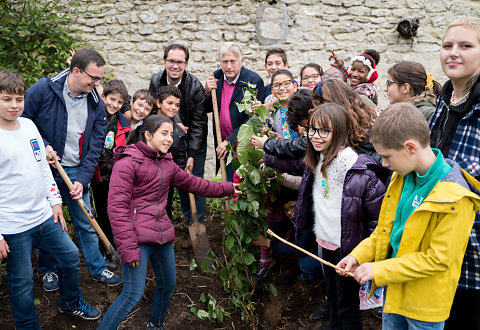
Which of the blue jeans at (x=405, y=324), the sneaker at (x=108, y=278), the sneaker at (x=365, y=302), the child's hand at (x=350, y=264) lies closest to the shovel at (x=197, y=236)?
the sneaker at (x=108, y=278)

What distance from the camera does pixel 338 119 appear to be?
8.70ft

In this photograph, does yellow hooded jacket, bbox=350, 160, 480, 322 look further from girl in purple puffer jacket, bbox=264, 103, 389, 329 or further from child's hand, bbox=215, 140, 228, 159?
child's hand, bbox=215, 140, 228, 159

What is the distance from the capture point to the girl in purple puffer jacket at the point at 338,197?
2.56m

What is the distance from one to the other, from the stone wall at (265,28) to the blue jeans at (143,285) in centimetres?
439

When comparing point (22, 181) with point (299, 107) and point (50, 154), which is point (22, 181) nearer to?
point (50, 154)

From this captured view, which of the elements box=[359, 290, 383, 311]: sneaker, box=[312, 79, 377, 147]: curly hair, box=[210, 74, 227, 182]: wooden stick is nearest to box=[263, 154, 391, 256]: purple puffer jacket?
box=[312, 79, 377, 147]: curly hair

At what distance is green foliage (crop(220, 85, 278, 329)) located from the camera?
3.18m

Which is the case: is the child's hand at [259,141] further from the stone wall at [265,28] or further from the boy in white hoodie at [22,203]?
the stone wall at [265,28]

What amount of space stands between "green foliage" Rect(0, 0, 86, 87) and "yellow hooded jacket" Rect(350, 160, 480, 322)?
5665 mm

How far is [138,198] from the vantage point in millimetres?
Answer: 2918

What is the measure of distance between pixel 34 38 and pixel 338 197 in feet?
18.4

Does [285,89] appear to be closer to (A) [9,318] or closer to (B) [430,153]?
(B) [430,153]

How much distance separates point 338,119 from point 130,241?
1631 millimetres

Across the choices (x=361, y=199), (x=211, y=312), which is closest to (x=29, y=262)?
(x=211, y=312)
